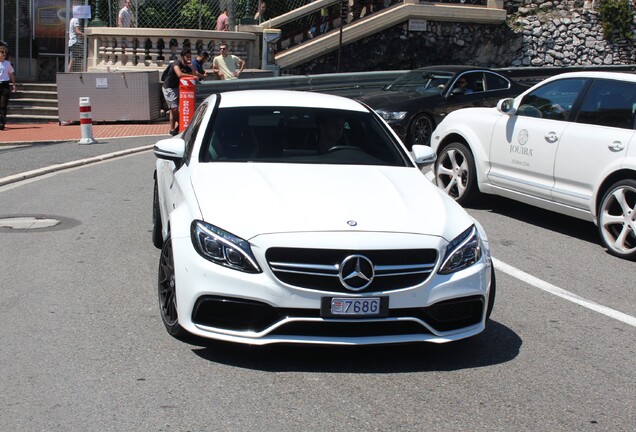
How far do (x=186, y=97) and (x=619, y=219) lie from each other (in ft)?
39.9

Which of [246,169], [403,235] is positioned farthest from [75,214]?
[403,235]

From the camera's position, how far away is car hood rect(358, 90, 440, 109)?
16.3m

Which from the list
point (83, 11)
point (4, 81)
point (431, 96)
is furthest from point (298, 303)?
point (83, 11)

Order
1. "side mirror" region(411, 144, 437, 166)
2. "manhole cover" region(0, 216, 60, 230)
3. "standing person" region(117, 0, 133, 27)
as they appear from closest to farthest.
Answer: "side mirror" region(411, 144, 437, 166) < "manhole cover" region(0, 216, 60, 230) < "standing person" region(117, 0, 133, 27)

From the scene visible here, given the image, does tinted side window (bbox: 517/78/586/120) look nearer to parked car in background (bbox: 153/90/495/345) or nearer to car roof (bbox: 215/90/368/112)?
car roof (bbox: 215/90/368/112)

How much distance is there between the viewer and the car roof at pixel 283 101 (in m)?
7.38

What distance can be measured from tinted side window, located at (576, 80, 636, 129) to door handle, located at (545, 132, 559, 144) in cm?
28

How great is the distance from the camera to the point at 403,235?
5.46 m

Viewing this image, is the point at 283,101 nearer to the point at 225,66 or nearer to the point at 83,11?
the point at 225,66

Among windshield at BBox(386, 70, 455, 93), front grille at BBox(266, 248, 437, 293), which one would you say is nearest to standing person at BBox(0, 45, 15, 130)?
windshield at BBox(386, 70, 455, 93)

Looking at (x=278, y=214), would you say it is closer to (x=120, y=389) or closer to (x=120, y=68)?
(x=120, y=389)

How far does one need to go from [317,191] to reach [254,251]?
0.80 meters

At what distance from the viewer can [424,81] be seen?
1739 centimetres

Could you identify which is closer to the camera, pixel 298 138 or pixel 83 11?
pixel 298 138
